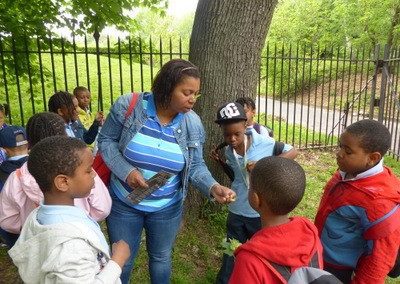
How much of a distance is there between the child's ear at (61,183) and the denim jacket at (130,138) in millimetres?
582

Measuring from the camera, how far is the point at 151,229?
2.41 meters

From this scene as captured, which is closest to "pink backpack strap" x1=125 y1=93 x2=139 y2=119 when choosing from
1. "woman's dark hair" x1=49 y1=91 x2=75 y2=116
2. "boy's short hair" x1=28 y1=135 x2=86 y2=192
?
"boy's short hair" x1=28 y1=135 x2=86 y2=192

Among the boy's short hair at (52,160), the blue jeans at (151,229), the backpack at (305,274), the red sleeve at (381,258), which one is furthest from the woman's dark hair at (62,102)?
the red sleeve at (381,258)

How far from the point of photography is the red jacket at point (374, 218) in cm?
200

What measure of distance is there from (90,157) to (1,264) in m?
2.58

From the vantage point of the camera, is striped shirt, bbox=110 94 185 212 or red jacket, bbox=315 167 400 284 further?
striped shirt, bbox=110 94 185 212

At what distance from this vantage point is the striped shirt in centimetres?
220

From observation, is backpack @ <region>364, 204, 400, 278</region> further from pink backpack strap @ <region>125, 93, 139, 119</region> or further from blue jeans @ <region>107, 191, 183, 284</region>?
pink backpack strap @ <region>125, 93, 139, 119</region>

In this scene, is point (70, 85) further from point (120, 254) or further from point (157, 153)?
point (120, 254)

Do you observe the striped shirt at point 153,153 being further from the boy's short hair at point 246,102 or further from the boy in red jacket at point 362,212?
the boy's short hair at point 246,102

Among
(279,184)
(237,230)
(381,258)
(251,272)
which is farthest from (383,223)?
(237,230)

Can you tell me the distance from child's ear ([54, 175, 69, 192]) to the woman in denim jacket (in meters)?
0.57

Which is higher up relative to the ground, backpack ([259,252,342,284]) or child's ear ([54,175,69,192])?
child's ear ([54,175,69,192])

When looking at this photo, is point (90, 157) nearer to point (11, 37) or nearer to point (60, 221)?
point (60, 221)
